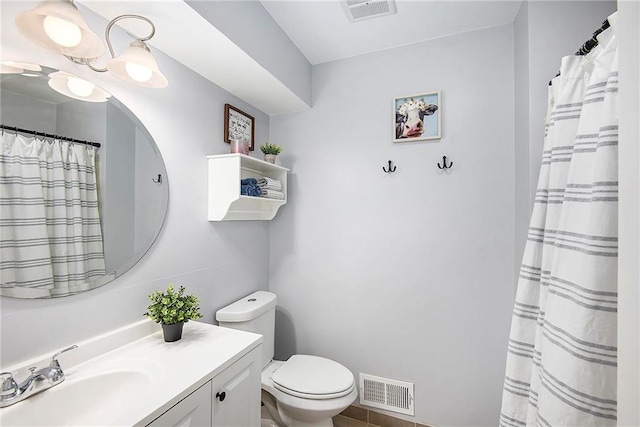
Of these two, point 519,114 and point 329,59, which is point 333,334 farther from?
point 329,59

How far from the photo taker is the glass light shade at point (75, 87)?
3.19 feet

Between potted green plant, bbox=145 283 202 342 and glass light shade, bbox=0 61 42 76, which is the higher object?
glass light shade, bbox=0 61 42 76

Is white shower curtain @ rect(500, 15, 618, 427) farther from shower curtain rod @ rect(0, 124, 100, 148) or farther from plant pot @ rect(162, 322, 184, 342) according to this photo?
shower curtain rod @ rect(0, 124, 100, 148)

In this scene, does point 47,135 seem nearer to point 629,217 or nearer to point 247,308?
point 247,308

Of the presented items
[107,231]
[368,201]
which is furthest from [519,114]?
[107,231]

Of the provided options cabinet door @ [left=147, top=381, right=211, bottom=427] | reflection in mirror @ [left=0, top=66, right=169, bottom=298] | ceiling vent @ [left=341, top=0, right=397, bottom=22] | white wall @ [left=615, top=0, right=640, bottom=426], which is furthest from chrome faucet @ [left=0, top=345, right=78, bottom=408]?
ceiling vent @ [left=341, top=0, right=397, bottom=22]

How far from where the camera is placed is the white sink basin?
0.78 m

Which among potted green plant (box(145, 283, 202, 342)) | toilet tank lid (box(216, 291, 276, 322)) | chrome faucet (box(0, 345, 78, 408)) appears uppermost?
potted green plant (box(145, 283, 202, 342))

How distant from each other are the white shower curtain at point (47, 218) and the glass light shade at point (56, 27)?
306 millimetres

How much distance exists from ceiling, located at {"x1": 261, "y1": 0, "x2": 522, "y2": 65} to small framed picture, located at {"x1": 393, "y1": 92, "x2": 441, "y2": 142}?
1.22 feet

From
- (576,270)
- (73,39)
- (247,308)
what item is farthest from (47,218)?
(576,270)

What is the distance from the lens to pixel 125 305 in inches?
46.0

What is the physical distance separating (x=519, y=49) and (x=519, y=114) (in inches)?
13.7

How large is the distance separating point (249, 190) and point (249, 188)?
12 millimetres
